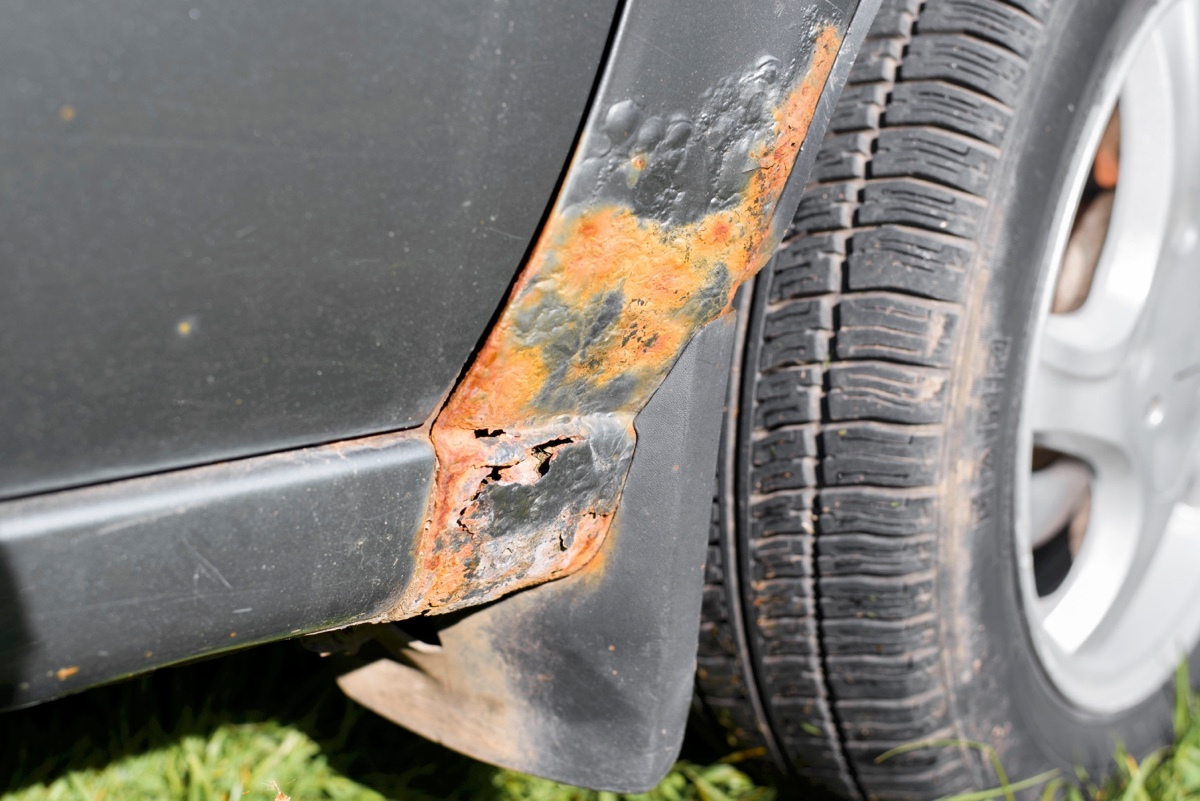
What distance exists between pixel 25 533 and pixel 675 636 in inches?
23.3

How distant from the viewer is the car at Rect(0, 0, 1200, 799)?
63 centimetres

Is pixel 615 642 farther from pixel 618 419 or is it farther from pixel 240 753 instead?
pixel 240 753

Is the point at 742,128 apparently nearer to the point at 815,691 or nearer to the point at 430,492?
the point at 430,492

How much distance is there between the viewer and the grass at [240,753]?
1.45 m

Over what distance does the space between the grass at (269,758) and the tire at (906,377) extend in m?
0.32

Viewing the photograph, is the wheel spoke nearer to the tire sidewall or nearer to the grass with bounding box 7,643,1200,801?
the tire sidewall

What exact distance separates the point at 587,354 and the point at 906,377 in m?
0.43

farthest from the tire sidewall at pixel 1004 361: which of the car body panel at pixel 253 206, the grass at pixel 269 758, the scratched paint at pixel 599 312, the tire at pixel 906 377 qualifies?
the car body panel at pixel 253 206

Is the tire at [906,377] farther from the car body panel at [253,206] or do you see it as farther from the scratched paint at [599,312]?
the car body panel at [253,206]

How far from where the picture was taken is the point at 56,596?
658 millimetres

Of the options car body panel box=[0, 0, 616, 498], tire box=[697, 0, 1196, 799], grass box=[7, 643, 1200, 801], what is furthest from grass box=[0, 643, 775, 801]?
car body panel box=[0, 0, 616, 498]

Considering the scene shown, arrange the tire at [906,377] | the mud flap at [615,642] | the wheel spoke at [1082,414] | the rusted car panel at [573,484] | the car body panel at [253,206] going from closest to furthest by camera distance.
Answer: the car body panel at [253,206] < the rusted car panel at [573,484] < the mud flap at [615,642] < the tire at [906,377] < the wheel spoke at [1082,414]

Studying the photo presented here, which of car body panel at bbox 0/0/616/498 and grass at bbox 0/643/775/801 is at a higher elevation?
car body panel at bbox 0/0/616/498

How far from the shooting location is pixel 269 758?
1.48 metres
